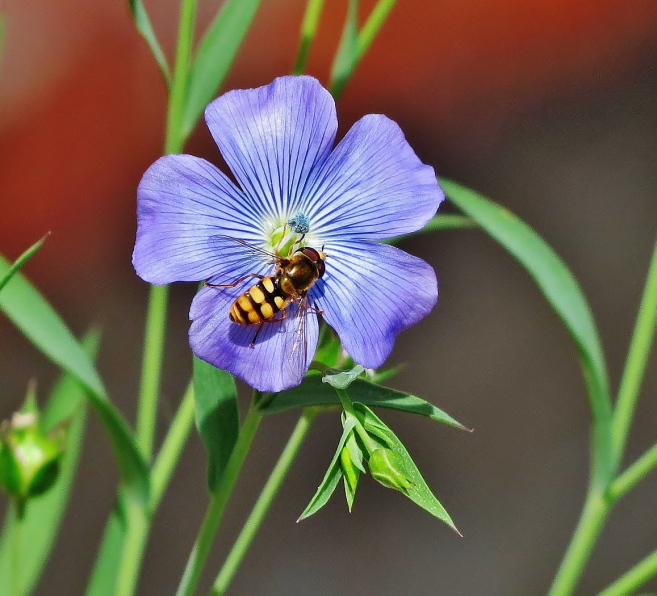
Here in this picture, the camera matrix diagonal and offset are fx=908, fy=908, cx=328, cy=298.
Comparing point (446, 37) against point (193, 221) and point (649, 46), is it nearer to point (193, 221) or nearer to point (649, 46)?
point (649, 46)

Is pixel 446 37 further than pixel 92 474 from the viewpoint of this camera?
Yes

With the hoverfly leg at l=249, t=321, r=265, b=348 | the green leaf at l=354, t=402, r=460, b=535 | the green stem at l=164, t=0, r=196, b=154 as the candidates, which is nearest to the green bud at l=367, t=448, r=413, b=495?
the green leaf at l=354, t=402, r=460, b=535

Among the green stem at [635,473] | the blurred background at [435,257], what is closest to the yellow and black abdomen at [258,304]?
the green stem at [635,473]

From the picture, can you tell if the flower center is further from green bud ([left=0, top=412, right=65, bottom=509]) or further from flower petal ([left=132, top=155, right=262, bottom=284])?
green bud ([left=0, top=412, right=65, bottom=509])

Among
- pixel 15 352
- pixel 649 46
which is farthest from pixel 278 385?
pixel 649 46

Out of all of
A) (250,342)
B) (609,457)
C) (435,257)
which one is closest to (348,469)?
(250,342)

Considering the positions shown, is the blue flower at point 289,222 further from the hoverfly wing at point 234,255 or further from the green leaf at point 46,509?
the green leaf at point 46,509

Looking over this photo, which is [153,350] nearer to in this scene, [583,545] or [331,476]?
[331,476]
